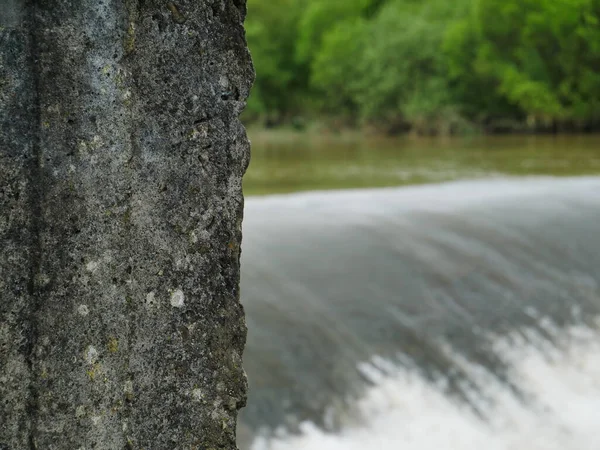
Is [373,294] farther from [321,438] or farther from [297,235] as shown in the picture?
[321,438]

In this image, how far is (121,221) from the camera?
5.32 feet

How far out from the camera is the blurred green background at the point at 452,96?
74.6 ft

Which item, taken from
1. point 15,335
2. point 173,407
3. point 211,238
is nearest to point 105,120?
point 211,238

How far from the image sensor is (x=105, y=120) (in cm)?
159

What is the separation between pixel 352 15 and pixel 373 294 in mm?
54707

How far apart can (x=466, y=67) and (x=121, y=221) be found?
3948 centimetres

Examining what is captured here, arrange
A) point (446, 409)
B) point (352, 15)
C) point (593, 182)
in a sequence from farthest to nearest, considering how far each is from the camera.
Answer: point (352, 15), point (593, 182), point (446, 409)

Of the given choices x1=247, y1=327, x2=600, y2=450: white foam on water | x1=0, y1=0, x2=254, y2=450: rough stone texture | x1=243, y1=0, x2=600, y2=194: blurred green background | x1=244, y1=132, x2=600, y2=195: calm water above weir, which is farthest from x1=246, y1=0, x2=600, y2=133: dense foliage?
x1=0, y1=0, x2=254, y2=450: rough stone texture

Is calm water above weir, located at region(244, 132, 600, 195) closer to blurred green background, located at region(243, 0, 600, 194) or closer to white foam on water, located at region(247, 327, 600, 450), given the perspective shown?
blurred green background, located at region(243, 0, 600, 194)

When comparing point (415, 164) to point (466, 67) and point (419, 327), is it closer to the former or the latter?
point (419, 327)

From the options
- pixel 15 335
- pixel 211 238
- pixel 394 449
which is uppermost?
pixel 211 238

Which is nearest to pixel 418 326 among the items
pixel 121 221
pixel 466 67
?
pixel 121 221

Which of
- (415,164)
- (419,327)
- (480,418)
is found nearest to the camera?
(480,418)

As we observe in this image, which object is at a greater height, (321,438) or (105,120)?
(105,120)
